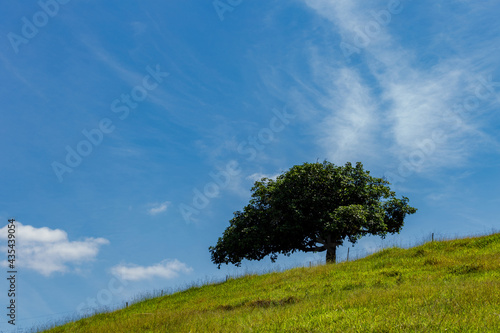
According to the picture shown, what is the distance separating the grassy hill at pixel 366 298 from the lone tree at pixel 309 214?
673cm

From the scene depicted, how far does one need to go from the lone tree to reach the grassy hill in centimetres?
673

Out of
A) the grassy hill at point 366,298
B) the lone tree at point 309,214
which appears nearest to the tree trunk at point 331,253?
the lone tree at point 309,214

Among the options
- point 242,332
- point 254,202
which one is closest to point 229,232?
point 254,202

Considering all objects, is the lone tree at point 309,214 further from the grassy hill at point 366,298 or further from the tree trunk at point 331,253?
the grassy hill at point 366,298

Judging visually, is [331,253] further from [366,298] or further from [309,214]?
[366,298]

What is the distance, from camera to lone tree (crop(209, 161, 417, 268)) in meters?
34.8

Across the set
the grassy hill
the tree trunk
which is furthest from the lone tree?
the grassy hill

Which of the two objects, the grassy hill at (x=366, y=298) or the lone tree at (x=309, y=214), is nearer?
the grassy hill at (x=366, y=298)

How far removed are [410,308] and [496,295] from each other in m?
2.83

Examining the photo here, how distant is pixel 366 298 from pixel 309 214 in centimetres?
2341

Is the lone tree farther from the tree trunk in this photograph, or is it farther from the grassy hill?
the grassy hill

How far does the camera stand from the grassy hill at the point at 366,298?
9117mm

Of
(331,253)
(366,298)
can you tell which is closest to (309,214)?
(331,253)

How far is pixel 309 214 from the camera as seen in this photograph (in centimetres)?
3538
